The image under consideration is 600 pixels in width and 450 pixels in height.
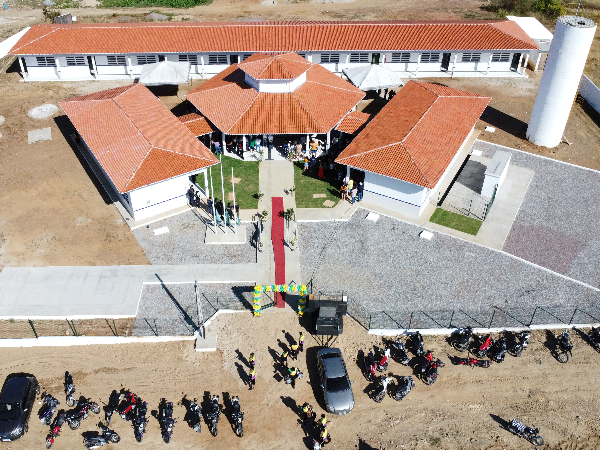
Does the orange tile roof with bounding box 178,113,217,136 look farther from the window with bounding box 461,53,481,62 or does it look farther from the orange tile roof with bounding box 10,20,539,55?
the window with bounding box 461,53,481,62

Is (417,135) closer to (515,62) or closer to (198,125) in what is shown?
(198,125)

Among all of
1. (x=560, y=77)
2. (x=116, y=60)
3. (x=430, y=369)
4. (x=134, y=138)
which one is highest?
(x=560, y=77)

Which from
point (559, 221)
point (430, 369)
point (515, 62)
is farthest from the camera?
point (515, 62)

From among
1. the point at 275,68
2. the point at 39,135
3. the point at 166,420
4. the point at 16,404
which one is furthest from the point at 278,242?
the point at 39,135

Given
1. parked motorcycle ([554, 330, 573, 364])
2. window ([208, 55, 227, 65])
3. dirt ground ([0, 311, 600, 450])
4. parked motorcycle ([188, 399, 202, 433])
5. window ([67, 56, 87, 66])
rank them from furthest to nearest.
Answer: window ([208, 55, 227, 65]) < window ([67, 56, 87, 66]) < parked motorcycle ([554, 330, 573, 364]) < dirt ground ([0, 311, 600, 450]) < parked motorcycle ([188, 399, 202, 433])

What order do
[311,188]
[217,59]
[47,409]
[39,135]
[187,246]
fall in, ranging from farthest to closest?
[217,59] → [39,135] → [311,188] → [187,246] → [47,409]

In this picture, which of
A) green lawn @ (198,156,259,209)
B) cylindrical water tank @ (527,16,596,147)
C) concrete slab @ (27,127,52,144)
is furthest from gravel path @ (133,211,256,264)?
cylindrical water tank @ (527,16,596,147)

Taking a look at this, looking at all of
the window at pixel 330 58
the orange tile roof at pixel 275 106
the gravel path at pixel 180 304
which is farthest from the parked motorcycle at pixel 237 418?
the window at pixel 330 58
